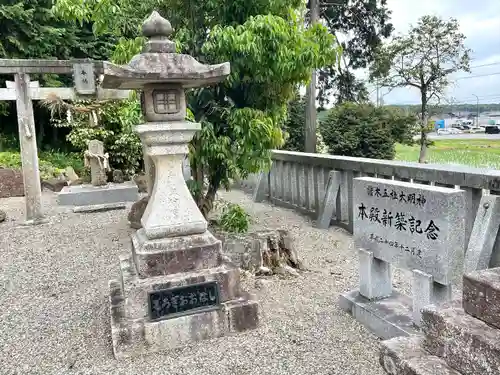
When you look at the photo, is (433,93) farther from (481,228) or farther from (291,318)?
(291,318)

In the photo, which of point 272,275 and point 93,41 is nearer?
point 272,275

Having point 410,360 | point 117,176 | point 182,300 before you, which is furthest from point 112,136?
point 410,360

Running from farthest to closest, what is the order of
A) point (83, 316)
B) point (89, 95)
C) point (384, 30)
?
point (384, 30), point (89, 95), point (83, 316)

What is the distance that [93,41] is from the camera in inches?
566

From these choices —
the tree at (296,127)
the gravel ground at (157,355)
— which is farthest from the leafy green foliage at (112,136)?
the gravel ground at (157,355)

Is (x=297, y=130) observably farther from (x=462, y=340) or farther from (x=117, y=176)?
(x=462, y=340)

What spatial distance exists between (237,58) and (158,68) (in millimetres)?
1703

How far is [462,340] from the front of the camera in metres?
1.69

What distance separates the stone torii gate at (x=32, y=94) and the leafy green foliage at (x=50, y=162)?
429 cm

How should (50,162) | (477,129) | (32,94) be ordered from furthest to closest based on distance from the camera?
(477,129)
(50,162)
(32,94)

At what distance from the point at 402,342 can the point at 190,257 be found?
5.49 ft

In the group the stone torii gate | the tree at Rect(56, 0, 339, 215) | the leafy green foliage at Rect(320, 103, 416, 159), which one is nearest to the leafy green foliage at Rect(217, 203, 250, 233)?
the tree at Rect(56, 0, 339, 215)

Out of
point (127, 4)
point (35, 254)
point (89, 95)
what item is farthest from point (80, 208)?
point (127, 4)

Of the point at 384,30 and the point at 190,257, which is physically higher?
the point at 384,30
